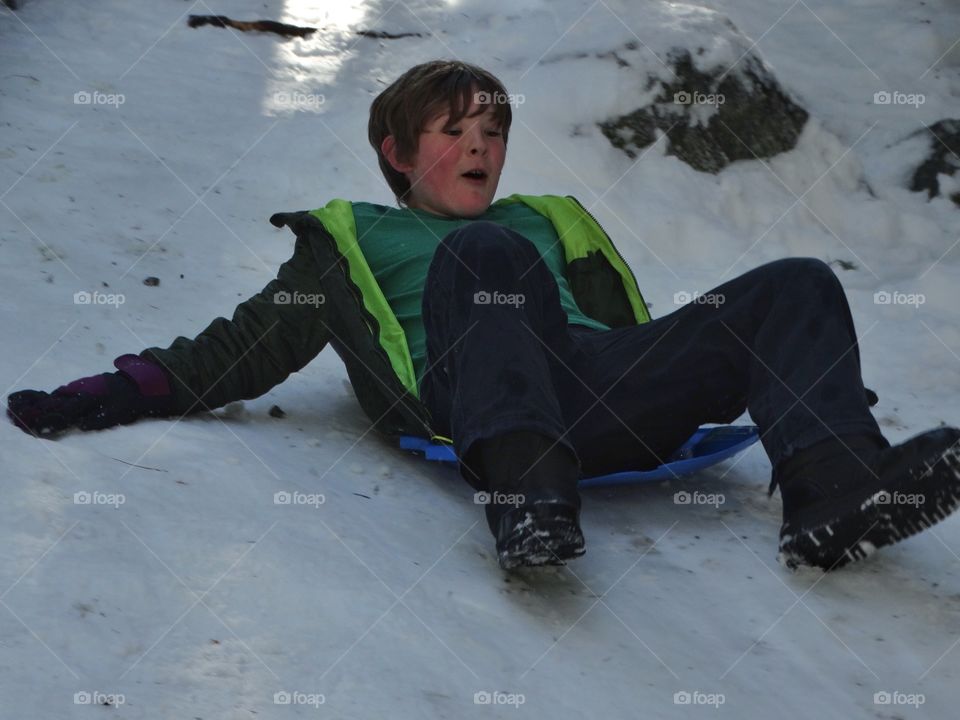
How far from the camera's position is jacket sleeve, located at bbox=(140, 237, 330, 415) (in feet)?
7.61

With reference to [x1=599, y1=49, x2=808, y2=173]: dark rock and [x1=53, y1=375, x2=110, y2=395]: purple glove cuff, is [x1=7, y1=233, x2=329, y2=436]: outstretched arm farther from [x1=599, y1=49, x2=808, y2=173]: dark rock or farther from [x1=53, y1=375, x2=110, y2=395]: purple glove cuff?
[x1=599, y1=49, x2=808, y2=173]: dark rock

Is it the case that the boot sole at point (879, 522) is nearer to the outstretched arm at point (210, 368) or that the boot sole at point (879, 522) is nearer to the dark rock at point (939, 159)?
the outstretched arm at point (210, 368)

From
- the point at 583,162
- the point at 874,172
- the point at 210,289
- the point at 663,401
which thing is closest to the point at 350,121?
the point at 583,162

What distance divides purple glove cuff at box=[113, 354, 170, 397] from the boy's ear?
0.77 m

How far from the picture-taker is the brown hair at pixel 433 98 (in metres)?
2.61

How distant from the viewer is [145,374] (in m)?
2.26

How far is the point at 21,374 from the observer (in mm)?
2438

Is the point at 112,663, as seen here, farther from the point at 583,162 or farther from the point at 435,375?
the point at 583,162

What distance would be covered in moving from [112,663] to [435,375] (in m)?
0.88

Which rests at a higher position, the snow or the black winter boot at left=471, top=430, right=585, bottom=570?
the black winter boot at left=471, top=430, right=585, bottom=570

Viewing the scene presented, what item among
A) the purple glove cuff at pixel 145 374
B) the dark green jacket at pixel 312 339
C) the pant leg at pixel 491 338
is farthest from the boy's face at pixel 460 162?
Answer: the purple glove cuff at pixel 145 374

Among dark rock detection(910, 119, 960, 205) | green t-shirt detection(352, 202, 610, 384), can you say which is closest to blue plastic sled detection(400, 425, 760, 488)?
green t-shirt detection(352, 202, 610, 384)

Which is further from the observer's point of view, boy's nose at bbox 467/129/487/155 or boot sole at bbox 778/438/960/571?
boy's nose at bbox 467/129/487/155

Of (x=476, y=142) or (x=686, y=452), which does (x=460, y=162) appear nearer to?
(x=476, y=142)
